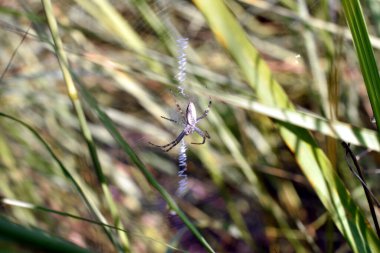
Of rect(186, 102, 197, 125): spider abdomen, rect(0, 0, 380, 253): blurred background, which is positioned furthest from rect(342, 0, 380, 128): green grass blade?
rect(0, 0, 380, 253): blurred background

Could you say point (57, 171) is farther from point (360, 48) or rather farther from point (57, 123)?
point (360, 48)

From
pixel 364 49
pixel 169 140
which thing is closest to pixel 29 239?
pixel 364 49

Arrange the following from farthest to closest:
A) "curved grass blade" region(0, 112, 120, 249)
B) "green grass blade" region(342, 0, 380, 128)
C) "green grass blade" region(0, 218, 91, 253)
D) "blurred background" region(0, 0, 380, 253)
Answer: "blurred background" region(0, 0, 380, 253), "curved grass blade" region(0, 112, 120, 249), "green grass blade" region(342, 0, 380, 128), "green grass blade" region(0, 218, 91, 253)

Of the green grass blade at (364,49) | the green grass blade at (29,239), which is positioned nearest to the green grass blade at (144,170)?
the green grass blade at (364,49)

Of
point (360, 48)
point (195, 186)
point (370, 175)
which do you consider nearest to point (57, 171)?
point (195, 186)

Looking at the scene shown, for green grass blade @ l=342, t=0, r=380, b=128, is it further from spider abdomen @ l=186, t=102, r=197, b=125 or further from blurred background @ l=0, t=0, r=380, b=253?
blurred background @ l=0, t=0, r=380, b=253
